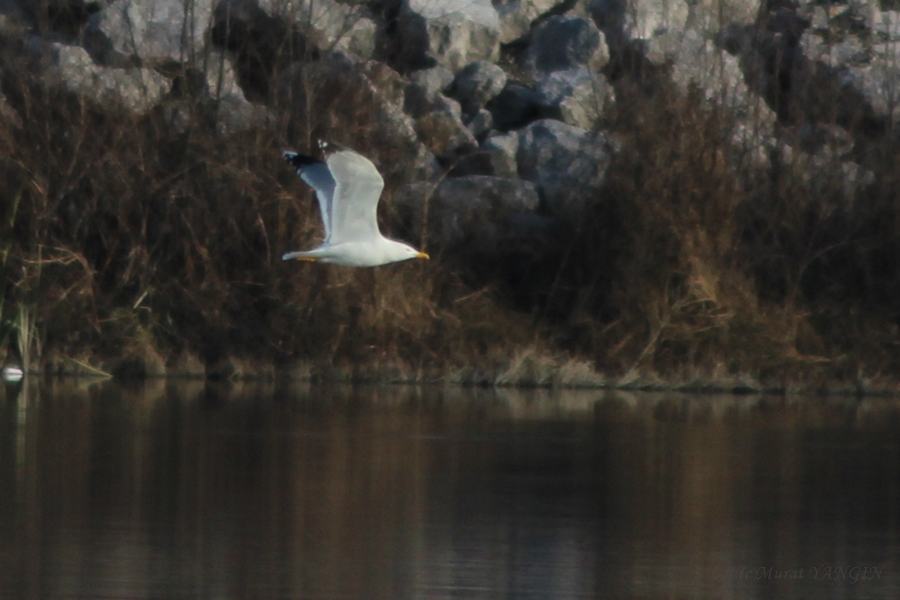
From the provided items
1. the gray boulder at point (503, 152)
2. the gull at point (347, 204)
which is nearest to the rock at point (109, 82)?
the gray boulder at point (503, 152)

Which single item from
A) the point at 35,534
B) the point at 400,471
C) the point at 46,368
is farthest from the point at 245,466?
the point at 46,368

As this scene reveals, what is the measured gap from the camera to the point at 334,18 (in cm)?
2862

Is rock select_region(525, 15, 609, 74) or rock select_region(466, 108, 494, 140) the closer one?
rock select_region(466, 108, 494, 140)

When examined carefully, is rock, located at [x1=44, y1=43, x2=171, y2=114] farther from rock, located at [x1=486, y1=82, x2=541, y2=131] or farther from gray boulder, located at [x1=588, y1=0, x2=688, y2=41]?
gray boulder, located at [x1=588, y1=0, x2=688, y2=41]

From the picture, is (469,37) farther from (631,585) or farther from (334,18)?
(631,585)

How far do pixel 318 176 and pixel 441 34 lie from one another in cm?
1608

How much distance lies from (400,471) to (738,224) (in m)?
11.7

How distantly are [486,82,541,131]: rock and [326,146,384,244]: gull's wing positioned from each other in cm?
1429

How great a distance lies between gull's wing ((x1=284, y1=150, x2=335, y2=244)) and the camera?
607 inches

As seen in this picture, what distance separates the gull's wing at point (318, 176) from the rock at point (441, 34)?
1540 centimetres

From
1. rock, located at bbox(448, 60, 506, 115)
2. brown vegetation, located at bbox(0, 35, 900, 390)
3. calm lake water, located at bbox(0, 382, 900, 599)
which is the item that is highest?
rock, located at bbox(448, 60, 506, 115)

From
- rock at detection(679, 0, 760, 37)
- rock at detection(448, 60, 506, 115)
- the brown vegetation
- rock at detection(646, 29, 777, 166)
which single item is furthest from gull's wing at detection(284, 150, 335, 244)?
rock at detection(448, 60, 506, 115)

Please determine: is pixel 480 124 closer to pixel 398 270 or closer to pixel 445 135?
pixel 445 135

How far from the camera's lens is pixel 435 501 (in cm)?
1197
